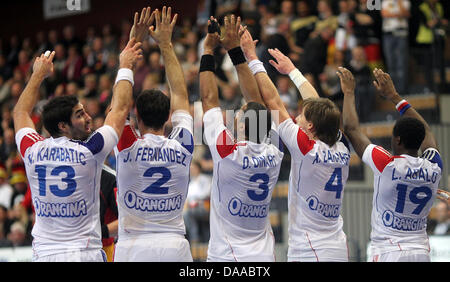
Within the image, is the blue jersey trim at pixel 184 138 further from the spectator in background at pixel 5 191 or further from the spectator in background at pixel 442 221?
the spectator in background at pixel 5 191

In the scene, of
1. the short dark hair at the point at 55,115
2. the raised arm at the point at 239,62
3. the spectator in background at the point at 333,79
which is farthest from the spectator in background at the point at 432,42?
the short dark hair at the point at 55,115

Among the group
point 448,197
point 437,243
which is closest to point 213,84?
point 448,197

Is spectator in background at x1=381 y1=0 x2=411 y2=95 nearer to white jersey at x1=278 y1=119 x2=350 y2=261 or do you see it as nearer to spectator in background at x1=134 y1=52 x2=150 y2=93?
spectator in background at x1=134 y1=52 x2=150 y2=93

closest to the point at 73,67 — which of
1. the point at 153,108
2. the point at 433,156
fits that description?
the point at 153,108

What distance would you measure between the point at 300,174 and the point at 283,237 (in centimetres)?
596

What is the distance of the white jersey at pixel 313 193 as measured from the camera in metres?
6.70

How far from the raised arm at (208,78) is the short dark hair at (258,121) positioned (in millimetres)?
346

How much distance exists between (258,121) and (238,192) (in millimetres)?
657

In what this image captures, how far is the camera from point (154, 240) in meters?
6.38

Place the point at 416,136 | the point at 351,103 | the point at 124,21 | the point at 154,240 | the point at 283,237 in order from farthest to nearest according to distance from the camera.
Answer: the point at 124,21 < the point at 283,237 < the point at 351,103 < the point at 416,136 < the point at 154,240

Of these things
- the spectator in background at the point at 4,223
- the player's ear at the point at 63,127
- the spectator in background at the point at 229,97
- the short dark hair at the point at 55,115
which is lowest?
the spectator in background at the point at 4,223

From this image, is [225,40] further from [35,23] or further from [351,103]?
[35,23]

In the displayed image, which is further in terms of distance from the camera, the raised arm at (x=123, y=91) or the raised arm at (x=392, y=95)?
the raised arm at (x=392, y=95)

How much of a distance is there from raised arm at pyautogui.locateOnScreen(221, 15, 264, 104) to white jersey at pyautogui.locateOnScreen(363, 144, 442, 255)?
4.01 ft
